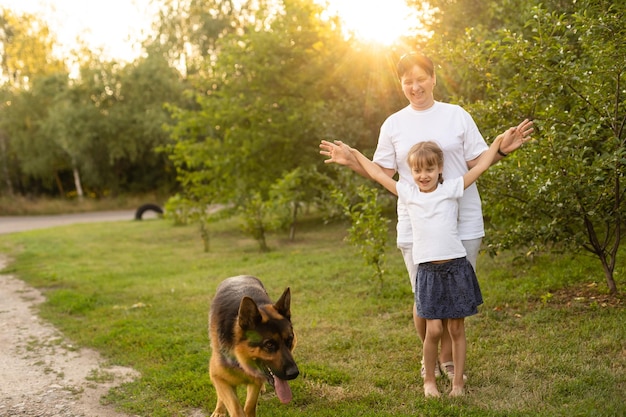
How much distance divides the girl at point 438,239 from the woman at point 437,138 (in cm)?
9

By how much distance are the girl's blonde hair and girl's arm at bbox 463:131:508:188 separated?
0.62 feet

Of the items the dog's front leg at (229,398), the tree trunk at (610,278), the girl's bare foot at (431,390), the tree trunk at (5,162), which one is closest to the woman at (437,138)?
the girl's bare foot at (431,390)

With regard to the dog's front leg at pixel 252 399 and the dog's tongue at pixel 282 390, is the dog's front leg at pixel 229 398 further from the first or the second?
the dog's tongue at pixel 282 390

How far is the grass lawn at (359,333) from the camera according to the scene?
177 inches

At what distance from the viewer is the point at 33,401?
16.3 ft

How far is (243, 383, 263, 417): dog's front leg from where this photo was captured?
4.27 m

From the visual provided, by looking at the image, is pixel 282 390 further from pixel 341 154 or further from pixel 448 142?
pixel 448 142

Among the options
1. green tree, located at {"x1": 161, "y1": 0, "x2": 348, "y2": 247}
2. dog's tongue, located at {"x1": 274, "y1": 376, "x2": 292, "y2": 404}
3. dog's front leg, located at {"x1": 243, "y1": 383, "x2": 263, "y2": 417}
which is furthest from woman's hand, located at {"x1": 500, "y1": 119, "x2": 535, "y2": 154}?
green tree, located at {"x1": 161, "y1": 0, "x2": 348, "y2": 247}

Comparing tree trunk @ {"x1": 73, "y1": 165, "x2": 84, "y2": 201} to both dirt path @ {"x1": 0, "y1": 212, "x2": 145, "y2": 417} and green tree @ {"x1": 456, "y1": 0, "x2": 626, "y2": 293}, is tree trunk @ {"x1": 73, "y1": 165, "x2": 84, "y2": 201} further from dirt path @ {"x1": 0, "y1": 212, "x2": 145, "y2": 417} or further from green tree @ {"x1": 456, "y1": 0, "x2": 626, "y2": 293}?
green tree @ {"x1": 456, "y1": 0, "x2": 626, "y2": 293}

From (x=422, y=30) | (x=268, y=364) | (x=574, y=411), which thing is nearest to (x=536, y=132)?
(x=574, y=411)

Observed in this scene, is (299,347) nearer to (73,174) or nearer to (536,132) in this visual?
(536,132)

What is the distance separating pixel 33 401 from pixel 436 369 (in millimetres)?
3375

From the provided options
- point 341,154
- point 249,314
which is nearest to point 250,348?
point 249,314

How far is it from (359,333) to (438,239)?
261 cm
